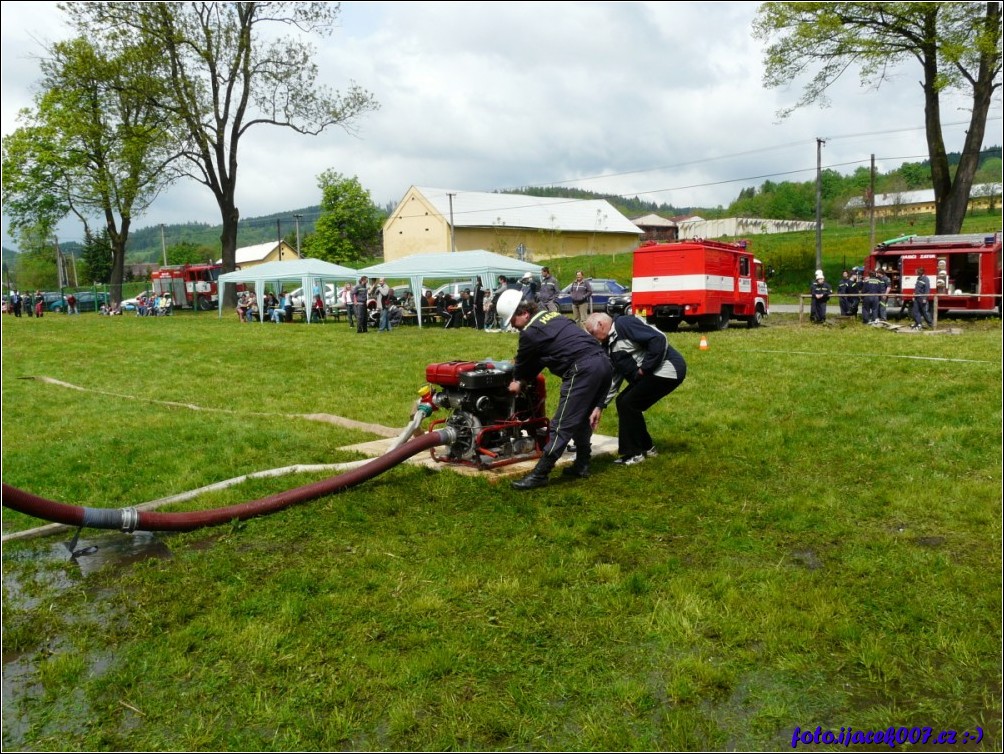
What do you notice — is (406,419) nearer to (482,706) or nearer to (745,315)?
(482,706)

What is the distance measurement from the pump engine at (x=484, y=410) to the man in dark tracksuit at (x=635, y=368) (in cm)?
74

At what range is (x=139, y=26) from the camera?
35719 mm

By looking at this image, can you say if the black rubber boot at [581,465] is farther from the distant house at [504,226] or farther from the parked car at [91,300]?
the distant house at [504,226]

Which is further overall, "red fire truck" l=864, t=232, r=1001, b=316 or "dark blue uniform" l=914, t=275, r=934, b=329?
"red fire truck" l=864, t=232, r=1001, b=316

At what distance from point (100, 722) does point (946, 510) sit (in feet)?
18.8

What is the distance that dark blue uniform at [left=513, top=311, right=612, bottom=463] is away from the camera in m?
6.87

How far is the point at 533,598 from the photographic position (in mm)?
4633

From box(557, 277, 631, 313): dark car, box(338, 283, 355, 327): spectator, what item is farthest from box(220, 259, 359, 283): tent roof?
box(557, 277, 631, 313): dark car

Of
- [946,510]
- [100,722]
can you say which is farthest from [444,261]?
[100,722]

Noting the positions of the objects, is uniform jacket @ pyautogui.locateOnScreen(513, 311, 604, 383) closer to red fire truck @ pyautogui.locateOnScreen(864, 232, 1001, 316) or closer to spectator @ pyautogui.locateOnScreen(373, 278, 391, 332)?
spectator @ pyautogui.locateOnScreen(373, 278, 391, 332)

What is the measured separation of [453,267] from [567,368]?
2114 cm

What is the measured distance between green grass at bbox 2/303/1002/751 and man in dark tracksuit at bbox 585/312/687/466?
0.30 metres

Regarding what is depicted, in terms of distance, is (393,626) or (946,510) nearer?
(393,626)

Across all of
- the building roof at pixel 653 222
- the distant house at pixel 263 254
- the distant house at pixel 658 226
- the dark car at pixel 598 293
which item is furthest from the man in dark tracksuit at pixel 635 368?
the building roof at pixel 653 222
